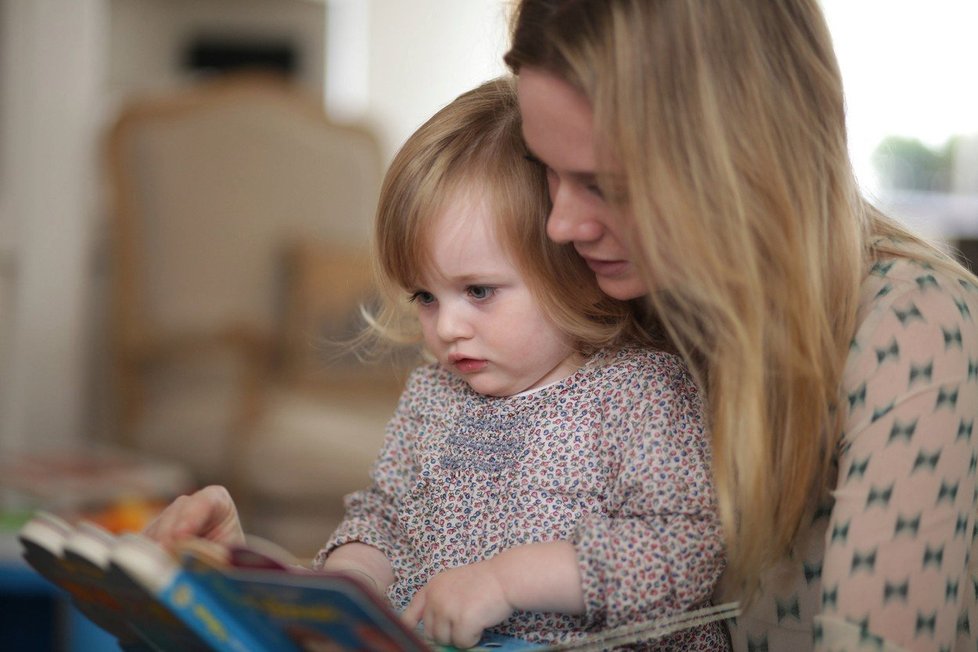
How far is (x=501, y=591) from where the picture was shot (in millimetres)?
811

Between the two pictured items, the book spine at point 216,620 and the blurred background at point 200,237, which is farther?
the blurred background at point 200,237

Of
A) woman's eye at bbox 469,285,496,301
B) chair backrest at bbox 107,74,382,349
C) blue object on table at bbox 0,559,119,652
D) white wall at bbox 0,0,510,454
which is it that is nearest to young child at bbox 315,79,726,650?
woman's eye at bbox 469,285,496,301

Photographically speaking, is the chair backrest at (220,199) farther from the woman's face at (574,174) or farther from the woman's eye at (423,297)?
the woman's face at (574,174)

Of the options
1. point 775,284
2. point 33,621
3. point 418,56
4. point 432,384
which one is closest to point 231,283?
point 33,621

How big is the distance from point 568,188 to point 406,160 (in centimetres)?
19

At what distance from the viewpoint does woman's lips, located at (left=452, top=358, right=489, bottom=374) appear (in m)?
0.99

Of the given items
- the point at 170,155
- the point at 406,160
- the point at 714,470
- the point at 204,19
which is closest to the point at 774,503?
the point at 714,470

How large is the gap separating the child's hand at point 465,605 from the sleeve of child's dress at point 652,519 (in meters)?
0.07

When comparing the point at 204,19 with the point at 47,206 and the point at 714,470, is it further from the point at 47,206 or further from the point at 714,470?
the point at 714,470

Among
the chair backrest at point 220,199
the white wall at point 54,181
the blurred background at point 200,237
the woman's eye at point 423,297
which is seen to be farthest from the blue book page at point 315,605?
the white wall at point 54,181

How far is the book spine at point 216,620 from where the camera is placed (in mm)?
651

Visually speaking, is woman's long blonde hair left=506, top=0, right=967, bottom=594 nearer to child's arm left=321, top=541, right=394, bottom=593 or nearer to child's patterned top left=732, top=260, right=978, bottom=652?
child's patterned top left=732, top=260, right=978, bottom=652

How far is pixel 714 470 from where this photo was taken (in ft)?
2.77

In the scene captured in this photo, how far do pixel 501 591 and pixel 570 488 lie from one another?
137 mm
